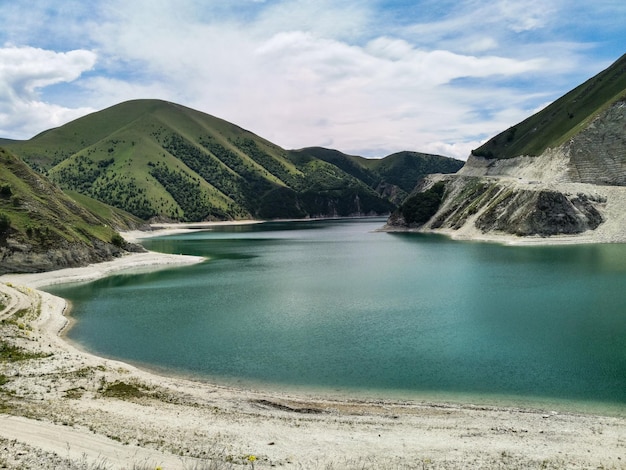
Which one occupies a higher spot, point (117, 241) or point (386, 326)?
point (117, 241)

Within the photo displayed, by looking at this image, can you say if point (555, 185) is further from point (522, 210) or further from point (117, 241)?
point (117, 241)

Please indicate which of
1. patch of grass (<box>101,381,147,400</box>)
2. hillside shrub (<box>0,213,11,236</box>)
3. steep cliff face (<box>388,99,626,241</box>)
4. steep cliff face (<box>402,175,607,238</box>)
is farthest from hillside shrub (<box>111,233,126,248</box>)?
steep cliff face (<box>402,175,607,238</box>)

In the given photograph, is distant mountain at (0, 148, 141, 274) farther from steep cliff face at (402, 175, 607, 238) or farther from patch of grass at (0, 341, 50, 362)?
steep cliff face at (402, 175, 607, 238)

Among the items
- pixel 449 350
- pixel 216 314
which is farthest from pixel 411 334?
pixel 216 314

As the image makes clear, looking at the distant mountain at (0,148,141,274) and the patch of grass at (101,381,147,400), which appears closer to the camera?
the patch of grass at (101,381,147,400)

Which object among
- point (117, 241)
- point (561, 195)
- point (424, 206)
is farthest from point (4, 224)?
point (424, 206)

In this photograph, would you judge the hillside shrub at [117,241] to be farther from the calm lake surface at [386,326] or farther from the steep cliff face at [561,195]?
the steep cliff face at [561,195]

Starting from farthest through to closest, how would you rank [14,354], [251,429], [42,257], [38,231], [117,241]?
[117,241], [38,231], [42,257], [14,354], [251,429]

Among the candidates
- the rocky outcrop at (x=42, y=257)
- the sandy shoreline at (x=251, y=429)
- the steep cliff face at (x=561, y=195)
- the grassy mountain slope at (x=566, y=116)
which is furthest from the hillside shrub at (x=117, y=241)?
the grassy mountain slope at (x=566, y=116)
